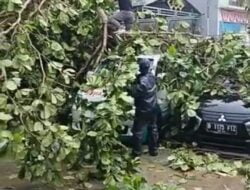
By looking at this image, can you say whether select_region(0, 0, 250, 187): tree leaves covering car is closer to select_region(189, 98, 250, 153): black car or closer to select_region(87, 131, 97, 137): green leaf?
select_region(87, 131, 97, 137): green leaf

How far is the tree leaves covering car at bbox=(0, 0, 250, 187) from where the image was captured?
5105mm

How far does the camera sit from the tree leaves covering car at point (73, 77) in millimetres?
5105

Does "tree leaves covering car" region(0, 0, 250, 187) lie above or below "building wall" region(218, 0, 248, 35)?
below

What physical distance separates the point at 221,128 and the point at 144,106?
1236 millimetres

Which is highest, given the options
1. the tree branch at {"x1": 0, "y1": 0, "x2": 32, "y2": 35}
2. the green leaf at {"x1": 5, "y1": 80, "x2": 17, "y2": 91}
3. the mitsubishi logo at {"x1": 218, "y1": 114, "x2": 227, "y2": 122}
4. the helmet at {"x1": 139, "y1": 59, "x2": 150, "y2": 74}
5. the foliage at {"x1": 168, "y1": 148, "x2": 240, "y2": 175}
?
the tree branch at {"x1": 0, "y1": 0, "x2": 32, "y2": 35}

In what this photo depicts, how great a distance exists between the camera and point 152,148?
9.06 m

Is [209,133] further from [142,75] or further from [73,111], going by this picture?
[73,111]

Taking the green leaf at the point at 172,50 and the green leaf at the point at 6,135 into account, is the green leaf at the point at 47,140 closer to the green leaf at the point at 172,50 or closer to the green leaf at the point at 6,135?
the green leaf at the point at 6,135

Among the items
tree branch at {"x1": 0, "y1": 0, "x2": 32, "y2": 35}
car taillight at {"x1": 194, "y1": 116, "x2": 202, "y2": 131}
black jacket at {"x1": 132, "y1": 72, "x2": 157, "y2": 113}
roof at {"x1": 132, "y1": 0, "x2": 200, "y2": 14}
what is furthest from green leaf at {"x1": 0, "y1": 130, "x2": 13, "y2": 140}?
roof at {"x1": 132, "y1": 0, "x2": 200, "y2": 14}

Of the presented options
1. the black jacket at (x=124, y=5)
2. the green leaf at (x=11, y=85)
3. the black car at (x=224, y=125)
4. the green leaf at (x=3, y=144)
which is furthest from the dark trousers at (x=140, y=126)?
the green leaf at (x=3, y=144)

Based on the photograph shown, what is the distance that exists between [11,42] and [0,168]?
3.18 m

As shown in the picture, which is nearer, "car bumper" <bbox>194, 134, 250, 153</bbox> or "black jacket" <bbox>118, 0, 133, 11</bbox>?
"black jacket" <bbox>118, 0, 133, 11</bbox>

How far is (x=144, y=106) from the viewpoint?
27.7 feet

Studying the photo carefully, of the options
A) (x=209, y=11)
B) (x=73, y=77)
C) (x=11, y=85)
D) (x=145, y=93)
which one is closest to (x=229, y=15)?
(x=209, y=11)
